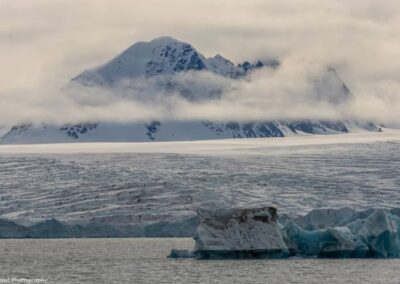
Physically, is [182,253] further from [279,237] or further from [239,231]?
[279,237]

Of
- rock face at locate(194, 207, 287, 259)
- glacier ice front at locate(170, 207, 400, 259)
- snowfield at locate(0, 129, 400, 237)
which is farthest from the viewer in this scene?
snowfield at locate(0, 129, 400, 237)

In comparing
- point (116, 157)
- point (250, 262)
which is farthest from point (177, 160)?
point (250, 262)

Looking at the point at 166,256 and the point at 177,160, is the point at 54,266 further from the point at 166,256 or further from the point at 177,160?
the point at 177,160

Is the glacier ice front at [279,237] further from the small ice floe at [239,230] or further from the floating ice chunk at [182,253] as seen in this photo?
the floating ice chunk at [182,253]

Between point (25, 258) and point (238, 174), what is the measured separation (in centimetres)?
4807

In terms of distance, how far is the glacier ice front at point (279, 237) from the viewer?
6181cm

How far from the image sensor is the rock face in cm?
6169

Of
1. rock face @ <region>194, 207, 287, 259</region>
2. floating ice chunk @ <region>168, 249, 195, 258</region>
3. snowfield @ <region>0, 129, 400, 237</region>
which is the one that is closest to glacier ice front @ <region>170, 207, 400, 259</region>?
rock face @ <region>194, 207, 287, 259</region>

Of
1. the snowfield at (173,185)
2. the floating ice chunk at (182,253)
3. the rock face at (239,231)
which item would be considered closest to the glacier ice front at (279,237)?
the rock face at (239,231)

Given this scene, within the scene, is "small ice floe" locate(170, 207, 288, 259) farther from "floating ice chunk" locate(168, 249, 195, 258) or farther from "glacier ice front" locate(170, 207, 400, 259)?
"floating ice chunk" locate(168, 249, 195, 258)

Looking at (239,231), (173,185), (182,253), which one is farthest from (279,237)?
(173,185)

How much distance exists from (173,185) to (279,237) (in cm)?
5249

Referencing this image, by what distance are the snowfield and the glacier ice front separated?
3060cm

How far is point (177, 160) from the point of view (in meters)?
126
